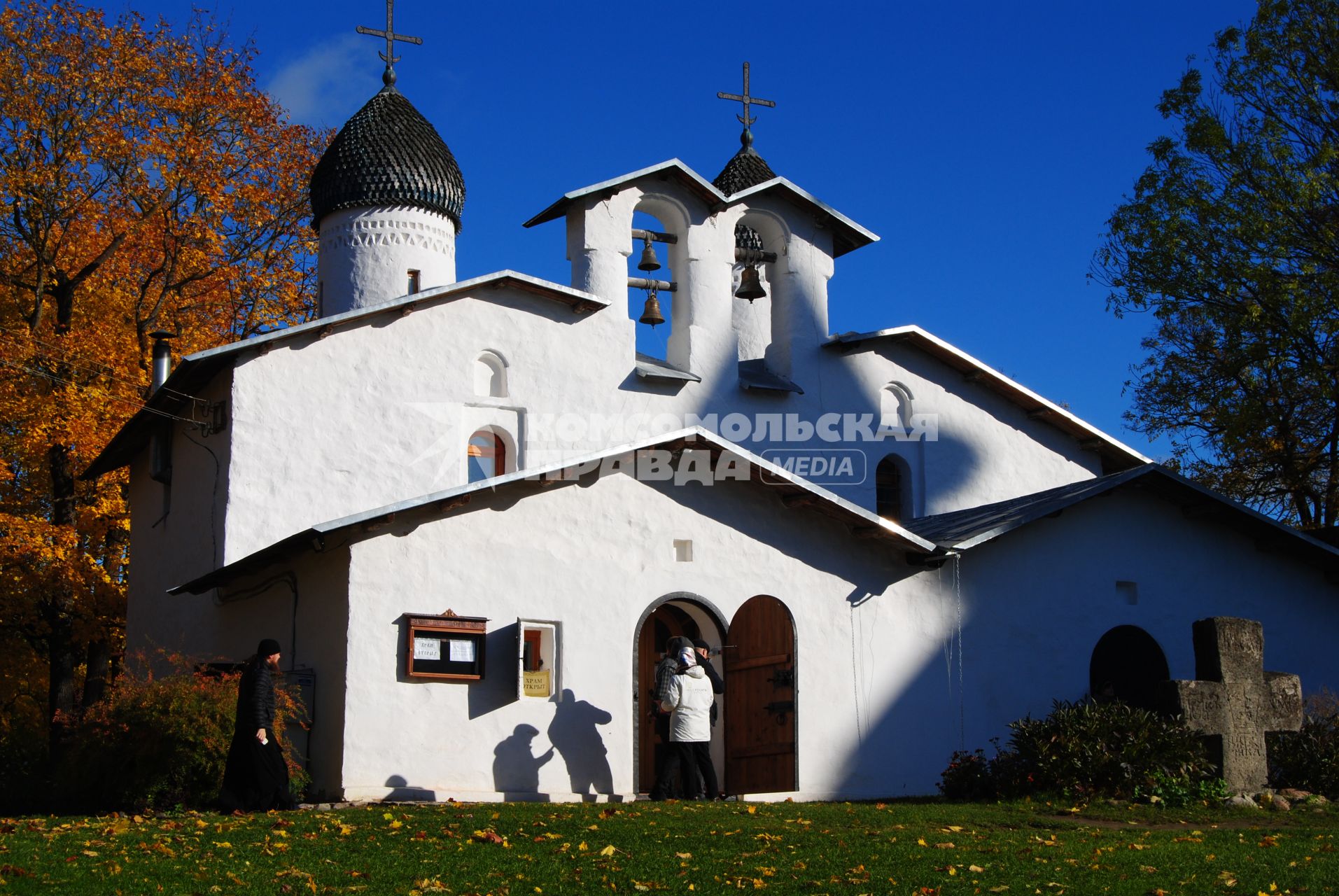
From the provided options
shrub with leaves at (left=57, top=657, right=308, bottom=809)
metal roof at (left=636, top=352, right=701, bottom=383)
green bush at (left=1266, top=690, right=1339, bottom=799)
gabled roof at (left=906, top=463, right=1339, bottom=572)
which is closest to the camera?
shrub with leaves at (left=57, top=657, right=308, bottom=809)

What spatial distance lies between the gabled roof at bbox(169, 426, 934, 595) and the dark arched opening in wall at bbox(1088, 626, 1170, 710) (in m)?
3.29

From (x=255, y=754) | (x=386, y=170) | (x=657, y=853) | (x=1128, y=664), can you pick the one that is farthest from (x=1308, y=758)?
(x=386, y=170)

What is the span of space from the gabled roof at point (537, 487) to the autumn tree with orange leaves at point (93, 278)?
28.6 ft

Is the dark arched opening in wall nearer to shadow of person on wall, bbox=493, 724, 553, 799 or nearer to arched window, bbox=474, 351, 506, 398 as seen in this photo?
shadow of person on wall, bbox=493, 724, 553, 799

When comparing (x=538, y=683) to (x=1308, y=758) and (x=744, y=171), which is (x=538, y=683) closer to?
(x=1308, y=758)

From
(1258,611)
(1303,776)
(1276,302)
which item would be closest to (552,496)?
(1303,776)

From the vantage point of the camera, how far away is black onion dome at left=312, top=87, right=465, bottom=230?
24.6 meters

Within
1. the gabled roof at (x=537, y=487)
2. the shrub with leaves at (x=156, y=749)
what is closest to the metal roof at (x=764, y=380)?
the gabled roof at (x=537, y=487)

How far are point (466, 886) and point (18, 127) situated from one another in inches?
844

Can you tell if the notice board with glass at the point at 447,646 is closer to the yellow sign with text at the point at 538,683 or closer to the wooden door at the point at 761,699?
the yellow sign with text at the point at 538,683

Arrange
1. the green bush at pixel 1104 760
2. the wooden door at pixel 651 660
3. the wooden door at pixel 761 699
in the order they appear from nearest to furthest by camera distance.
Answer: the green bush at pixel 1104 760
the wooden door at pixel 761 699
the wooden door at pixel 651 660

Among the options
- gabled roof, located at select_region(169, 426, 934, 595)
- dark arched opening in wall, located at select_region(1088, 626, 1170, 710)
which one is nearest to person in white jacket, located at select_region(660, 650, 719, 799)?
gabled roof, located at select_region(169, 426, 934, 595)

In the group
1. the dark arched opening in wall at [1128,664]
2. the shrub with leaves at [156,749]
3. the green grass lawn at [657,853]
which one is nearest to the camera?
the green grass lawn at [657,853]

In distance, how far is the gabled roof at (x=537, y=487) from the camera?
15.3 m
